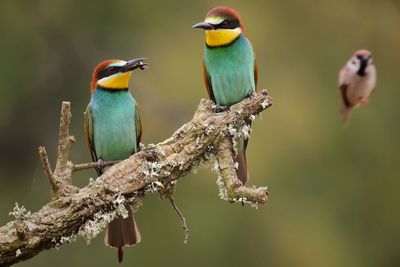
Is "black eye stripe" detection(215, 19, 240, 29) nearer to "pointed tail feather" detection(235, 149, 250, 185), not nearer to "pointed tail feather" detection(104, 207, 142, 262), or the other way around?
"pointed tail feather" detection(235, 149, 250, 185)

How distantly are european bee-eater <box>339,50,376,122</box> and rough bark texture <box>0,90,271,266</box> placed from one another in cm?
122

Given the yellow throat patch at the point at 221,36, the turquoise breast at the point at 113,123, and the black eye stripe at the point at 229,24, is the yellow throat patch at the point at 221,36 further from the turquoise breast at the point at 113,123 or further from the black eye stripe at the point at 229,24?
the turquoise breast at the point at 113,123

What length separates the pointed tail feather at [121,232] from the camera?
10.9ft

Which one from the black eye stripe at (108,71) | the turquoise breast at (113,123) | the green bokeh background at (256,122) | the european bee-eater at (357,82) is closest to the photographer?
the black eye stripe at (108,71)

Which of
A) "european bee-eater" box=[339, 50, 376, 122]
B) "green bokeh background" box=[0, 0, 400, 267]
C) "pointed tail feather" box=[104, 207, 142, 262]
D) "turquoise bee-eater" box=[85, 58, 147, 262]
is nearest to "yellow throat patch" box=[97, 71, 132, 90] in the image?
"turquoise bee-eater" box=[85, 58, 147, 262]

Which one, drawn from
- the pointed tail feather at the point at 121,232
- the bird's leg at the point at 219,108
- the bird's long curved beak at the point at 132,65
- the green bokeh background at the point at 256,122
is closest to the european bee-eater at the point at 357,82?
the bird's leg at the point at 219,108

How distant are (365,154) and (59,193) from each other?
628 centimetres

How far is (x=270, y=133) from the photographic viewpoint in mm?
8016

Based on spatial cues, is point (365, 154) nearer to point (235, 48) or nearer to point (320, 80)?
point (320, 80)

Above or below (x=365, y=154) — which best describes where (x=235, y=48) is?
above

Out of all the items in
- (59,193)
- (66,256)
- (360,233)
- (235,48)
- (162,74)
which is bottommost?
(360,233)

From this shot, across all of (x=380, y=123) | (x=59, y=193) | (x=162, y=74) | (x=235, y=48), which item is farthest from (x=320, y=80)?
(x=59, y=193)

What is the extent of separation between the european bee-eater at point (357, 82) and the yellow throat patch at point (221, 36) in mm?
844

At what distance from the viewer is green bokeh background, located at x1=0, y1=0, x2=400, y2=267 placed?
755cm
